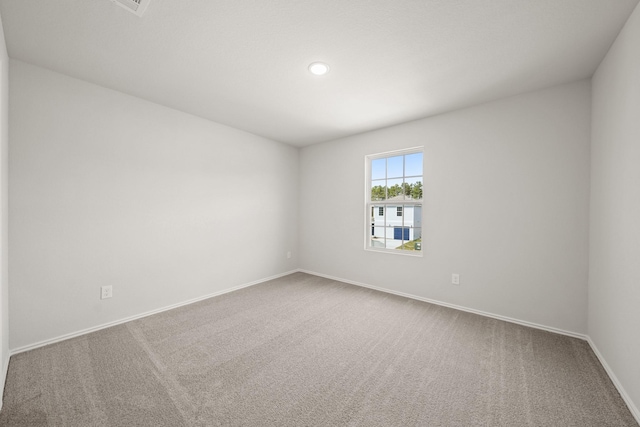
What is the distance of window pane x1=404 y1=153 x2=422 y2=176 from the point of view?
3.38m

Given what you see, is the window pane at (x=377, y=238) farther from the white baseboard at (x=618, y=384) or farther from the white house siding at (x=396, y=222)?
the white baseboard at (x=618, y=384)

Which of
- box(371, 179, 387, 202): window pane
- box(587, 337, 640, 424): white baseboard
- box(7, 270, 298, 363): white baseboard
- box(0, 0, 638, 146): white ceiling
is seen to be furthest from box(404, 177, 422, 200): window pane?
box(7, 270, 298, 363): white baseboard

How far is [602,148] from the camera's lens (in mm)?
1995

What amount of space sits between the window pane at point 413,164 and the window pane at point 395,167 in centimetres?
8

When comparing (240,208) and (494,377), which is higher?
(240,208)

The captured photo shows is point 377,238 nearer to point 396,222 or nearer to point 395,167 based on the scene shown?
point 396,222

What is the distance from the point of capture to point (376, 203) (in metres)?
3.78

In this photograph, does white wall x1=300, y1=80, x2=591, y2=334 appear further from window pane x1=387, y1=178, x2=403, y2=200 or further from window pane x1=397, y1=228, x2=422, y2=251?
window pane x1=387, y1=178, x2=403, y2=200

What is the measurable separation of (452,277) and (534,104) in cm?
206

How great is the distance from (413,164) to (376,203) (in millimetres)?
778

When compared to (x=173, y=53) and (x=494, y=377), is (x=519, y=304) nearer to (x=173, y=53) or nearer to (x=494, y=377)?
(x=494, y=377)

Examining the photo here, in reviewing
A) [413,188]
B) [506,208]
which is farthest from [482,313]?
[413,188]

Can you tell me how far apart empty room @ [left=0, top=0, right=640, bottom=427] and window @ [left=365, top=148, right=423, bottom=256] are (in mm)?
37

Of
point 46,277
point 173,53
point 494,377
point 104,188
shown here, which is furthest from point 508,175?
point 46,277
